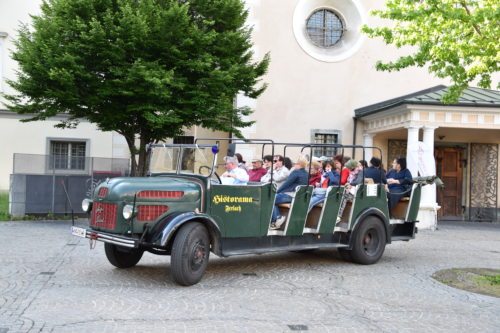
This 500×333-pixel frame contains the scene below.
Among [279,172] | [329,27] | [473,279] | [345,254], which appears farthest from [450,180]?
[279,172]

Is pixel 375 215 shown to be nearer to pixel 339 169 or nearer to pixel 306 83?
pixel 339 169

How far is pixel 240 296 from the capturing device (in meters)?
6.67

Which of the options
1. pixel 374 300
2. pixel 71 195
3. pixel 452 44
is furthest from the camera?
pixel 71 195

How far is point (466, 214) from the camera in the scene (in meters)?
18.8

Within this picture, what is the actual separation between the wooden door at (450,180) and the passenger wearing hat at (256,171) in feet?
36.7

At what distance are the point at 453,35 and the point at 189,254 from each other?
5.10 metres

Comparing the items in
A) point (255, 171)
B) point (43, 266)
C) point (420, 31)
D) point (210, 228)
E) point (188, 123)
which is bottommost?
point (43, 266)

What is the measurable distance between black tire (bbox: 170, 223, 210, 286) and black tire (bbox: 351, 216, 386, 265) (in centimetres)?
302

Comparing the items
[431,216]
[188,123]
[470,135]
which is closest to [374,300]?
[188,123]

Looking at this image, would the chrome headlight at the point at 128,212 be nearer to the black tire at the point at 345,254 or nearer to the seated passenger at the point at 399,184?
the black tire at the point at 345,254

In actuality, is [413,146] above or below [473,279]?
above

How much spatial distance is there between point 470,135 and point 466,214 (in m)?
2.71

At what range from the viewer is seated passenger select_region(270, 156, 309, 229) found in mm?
8391

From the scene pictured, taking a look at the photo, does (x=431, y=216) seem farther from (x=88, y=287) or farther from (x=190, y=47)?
(x=88, y=287)
